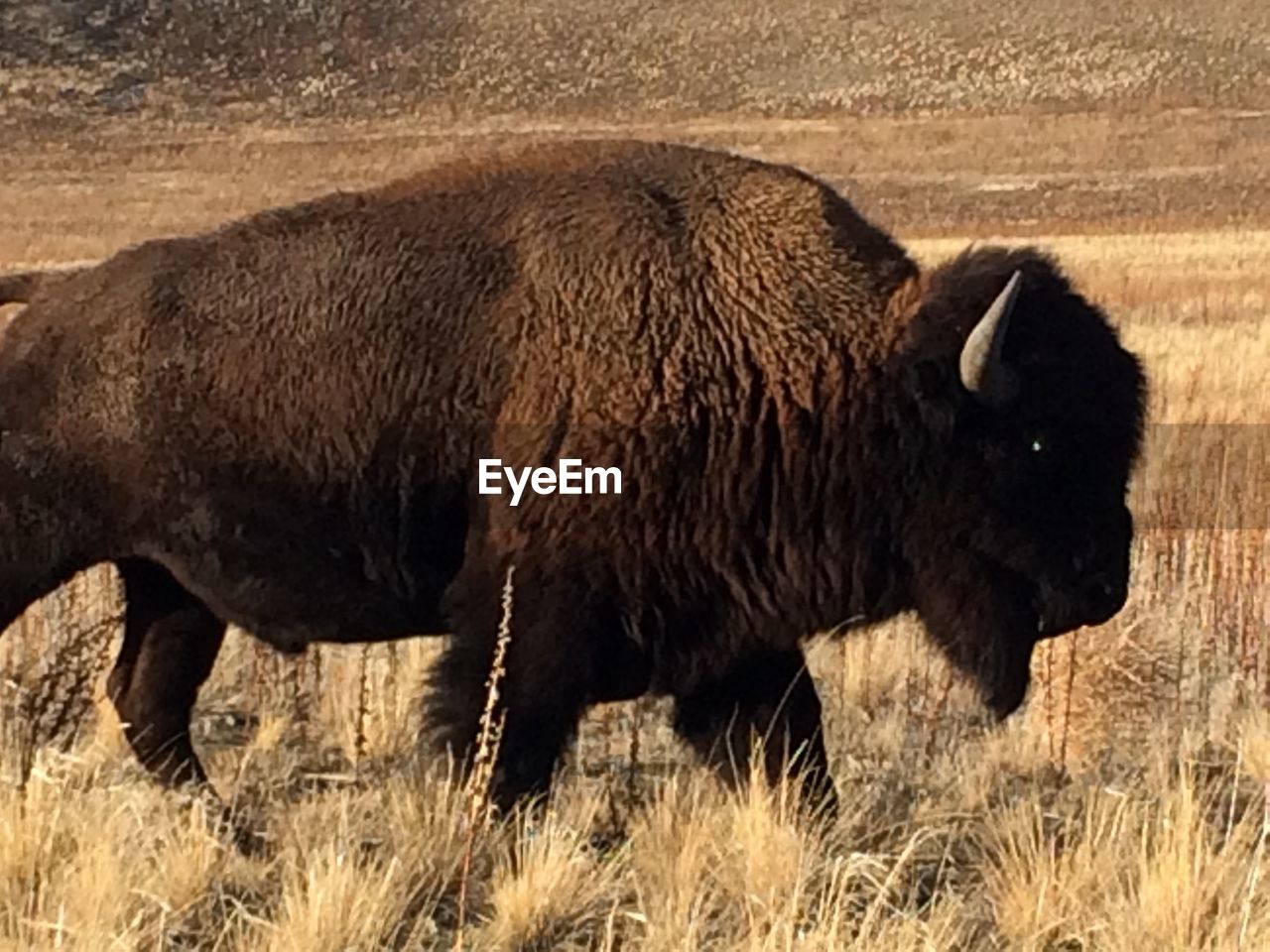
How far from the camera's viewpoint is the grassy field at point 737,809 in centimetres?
456

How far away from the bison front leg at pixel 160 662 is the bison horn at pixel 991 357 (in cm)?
238

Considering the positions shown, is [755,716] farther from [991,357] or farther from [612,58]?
[612,58]

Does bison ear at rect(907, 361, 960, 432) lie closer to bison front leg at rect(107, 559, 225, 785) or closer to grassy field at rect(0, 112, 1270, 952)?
grassy field at rect(0, 112, 1270, 952)

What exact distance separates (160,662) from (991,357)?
102 inches

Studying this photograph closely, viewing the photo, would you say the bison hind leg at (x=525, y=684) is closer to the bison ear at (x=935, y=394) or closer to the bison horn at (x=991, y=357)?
the bison ear at (x=935, y=394)

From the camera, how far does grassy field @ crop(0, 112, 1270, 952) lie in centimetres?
456

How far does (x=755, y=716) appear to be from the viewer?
244 inches

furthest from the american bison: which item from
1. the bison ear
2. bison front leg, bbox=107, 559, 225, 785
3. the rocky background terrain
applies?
the rocky background terrain

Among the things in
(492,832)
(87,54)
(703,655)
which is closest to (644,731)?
(703,655)

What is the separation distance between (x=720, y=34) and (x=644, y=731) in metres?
64.0

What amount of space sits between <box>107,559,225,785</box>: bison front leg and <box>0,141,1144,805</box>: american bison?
1.41 feet

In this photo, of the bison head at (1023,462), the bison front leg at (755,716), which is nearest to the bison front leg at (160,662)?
the bison front leg at (755,716)

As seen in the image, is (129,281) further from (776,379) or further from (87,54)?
(87,54)

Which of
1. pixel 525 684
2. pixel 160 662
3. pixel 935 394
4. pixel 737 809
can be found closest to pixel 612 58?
pixel 160 662
